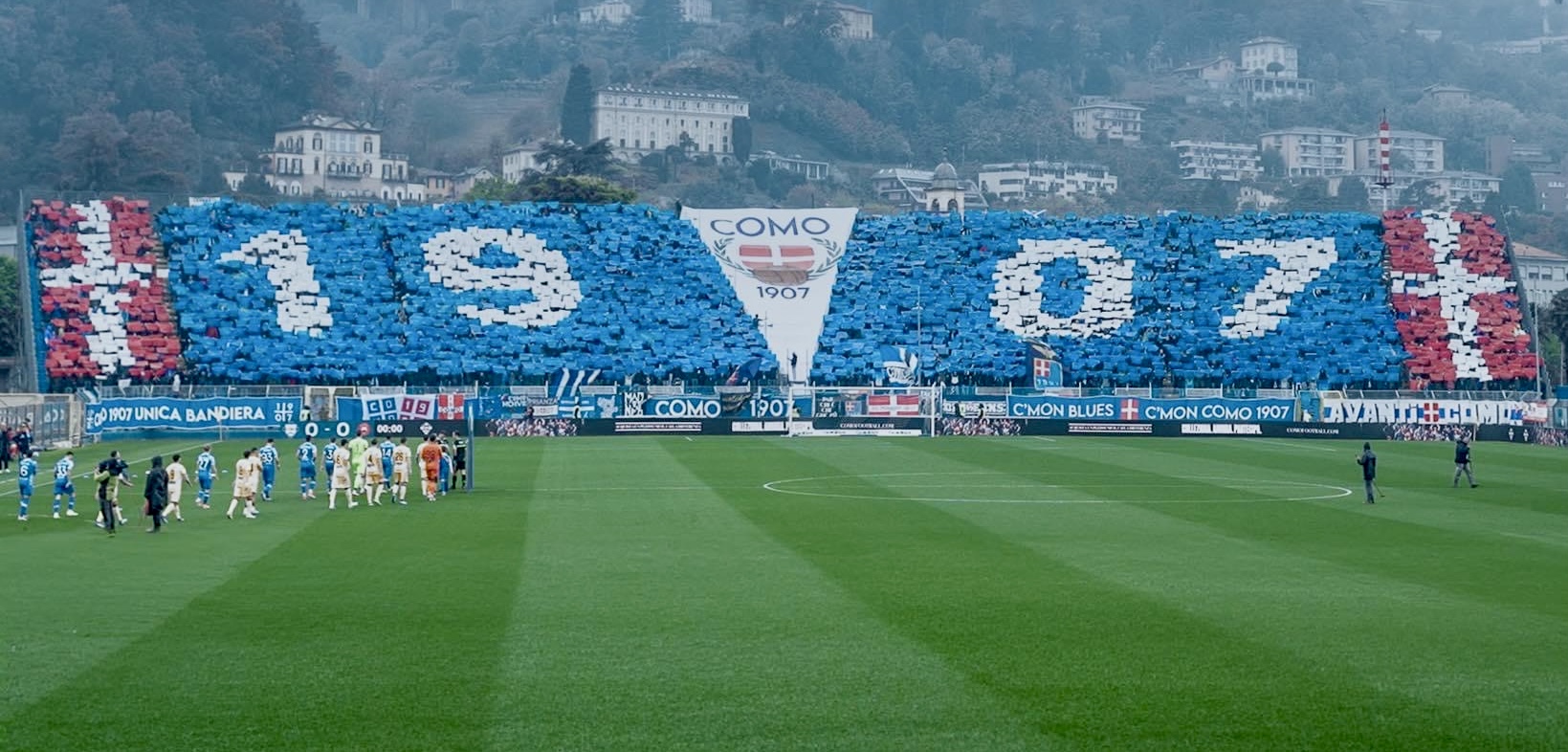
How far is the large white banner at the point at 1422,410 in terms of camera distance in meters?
71.4

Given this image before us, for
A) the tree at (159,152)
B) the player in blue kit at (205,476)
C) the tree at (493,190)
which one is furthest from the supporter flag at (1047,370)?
the tree at (159,152)

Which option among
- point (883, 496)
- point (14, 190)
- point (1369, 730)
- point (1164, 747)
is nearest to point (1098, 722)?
point (1164, 747)

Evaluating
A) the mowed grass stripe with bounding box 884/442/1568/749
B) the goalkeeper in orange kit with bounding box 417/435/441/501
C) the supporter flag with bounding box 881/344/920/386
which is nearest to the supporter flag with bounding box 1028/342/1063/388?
the supporter flag with bounding box 881/344/920/386

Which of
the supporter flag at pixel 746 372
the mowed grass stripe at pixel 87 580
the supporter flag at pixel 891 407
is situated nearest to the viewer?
the mowed grass stripe at pixel 87 580

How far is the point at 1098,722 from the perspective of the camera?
1659 centimetres

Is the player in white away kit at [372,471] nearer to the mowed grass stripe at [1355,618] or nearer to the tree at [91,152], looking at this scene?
the mowed grass stripe at [1355,618]

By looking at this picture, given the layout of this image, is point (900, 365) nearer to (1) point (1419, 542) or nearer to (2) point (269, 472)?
(2) point (269, 472)

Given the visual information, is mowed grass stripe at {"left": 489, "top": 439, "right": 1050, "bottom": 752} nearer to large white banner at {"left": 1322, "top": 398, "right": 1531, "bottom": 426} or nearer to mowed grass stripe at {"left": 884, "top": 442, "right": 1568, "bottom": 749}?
mowed grass stripe at {"left": 884, "top": 442, "right": 1568, "bottom": 749}

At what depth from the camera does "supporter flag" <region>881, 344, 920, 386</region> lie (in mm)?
86938

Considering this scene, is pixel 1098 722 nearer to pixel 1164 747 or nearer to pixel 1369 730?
pixel 1164 747

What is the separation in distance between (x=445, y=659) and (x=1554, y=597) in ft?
47.8

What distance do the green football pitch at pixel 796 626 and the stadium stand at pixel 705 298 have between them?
151 ft

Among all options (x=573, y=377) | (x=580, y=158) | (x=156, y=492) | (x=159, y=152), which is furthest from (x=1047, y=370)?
(x=159, y=152)

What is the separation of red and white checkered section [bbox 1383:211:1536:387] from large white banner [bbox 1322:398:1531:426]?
1538 centimetres
